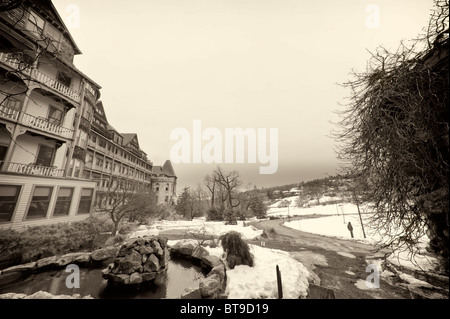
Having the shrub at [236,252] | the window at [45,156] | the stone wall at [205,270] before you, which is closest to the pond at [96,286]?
the stone wall at [205,270]

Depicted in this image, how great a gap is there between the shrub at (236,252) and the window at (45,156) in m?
16.0

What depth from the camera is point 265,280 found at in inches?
269

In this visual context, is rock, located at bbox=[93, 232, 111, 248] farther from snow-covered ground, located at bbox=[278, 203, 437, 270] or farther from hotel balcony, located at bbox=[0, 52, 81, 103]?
snow-covered ground, located at bbox=[278, 203, 437, 270]

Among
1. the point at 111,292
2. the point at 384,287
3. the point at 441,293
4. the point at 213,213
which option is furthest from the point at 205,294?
the point at 213,213

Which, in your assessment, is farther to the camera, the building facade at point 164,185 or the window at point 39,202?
the building facade at point 164,185

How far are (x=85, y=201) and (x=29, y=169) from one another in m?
5.34

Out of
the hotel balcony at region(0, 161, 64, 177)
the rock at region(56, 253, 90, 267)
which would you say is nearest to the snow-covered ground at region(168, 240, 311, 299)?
the rock at region(56, 253, 90, 267)

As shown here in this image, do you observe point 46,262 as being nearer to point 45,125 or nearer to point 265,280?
point 265,280

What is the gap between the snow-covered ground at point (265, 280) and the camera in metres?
6.02

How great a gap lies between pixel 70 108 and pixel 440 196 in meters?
22.5

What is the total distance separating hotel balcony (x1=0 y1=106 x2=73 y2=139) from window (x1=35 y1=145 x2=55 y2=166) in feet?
5.02

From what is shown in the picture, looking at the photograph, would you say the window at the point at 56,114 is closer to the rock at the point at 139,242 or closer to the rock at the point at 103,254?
the rock at the point at 103,254

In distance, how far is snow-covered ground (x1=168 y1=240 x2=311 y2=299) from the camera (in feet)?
19.7

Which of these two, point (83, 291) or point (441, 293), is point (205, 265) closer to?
point (83, 291)
